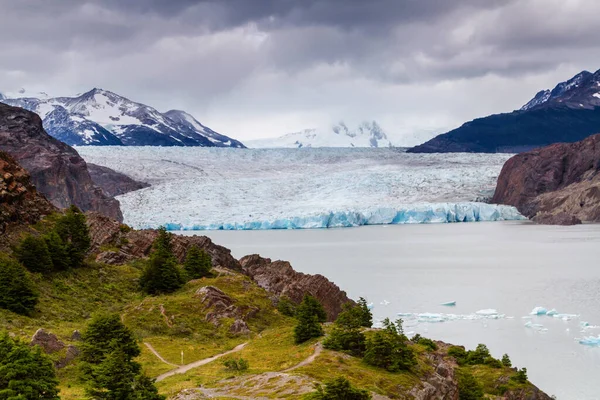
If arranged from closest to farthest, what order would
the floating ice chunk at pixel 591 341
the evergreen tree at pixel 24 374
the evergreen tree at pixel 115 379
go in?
the evergreen tree at pixel 24 374 < the evergreen tree at pixel 115 379 < the floating ice chunk at pixel 591 341

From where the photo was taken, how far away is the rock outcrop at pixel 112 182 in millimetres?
128625

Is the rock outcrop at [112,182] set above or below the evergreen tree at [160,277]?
above

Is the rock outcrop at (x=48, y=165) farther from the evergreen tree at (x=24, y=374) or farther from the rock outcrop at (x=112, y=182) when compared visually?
the evergreen tree at (x=24, y=374)

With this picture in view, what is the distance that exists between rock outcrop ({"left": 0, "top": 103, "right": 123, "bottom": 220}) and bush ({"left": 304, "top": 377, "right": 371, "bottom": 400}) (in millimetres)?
94328

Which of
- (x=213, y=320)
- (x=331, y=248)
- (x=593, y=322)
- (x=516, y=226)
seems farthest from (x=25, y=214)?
(x=516, y=226)

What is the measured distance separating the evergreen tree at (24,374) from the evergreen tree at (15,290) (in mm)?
11880

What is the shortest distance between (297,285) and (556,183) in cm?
11430

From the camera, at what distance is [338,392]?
15.5m

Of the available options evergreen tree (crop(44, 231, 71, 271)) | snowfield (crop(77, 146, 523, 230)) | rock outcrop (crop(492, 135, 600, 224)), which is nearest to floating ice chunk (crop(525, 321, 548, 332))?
evergreen tree (crop(44, 231, 71, 271))

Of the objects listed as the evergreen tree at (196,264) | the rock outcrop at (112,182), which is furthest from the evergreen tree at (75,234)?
the rock outcrop at (112,182)

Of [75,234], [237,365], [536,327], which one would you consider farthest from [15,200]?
[536,327]

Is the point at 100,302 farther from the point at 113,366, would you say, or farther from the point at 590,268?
the point at 590,268

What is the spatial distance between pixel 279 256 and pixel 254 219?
3013cm

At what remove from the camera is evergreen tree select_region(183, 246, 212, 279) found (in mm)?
36219
